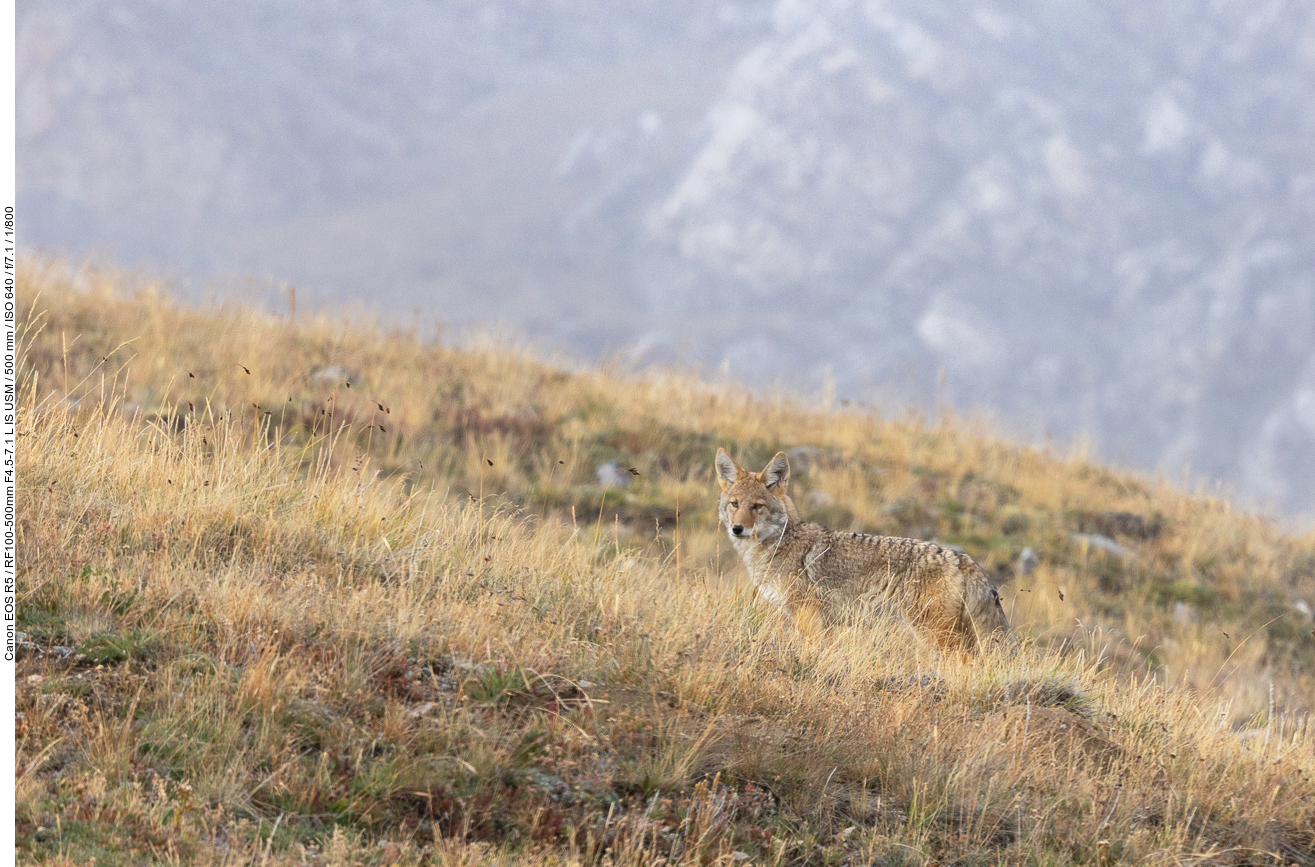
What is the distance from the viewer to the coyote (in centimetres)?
785

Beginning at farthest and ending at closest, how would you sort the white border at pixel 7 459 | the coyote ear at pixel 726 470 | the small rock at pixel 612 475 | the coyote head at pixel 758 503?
the small rock at pixel 612 475
the coyote ear at pixel 726 470
the coyote head at pixel 758 503
the white border at pixel 7 459

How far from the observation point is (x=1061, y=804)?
17.6 ft

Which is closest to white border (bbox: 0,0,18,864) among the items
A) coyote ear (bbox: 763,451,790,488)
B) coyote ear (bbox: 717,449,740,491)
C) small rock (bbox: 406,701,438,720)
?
small rock (bbox: 406,701,438,720)

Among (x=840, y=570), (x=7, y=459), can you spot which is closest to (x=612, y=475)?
(x=840, y=570)

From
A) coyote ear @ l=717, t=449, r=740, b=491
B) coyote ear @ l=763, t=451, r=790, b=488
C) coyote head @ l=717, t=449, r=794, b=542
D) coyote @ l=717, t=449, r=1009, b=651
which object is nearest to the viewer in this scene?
coyote @ l=717, t=449, r=1009, b=651

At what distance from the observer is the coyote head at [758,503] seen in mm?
8844

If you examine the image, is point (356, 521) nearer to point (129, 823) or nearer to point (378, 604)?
point (378, 604)

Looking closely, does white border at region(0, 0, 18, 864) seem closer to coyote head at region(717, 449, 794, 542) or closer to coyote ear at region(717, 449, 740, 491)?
coyote head at region(717, 449, 794, 542)

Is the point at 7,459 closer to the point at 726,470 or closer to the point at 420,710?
the point at 420,710

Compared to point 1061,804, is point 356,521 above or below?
above

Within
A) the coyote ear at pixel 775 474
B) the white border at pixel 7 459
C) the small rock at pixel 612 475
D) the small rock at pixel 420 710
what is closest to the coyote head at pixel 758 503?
the coyote ear at pixel 775 474

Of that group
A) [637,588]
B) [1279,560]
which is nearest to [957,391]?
[1279,560]

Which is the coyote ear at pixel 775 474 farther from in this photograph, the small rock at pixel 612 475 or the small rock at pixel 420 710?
the small rock at pixel 612 475

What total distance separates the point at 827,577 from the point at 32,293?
12576 mm
